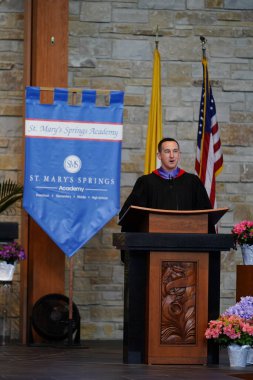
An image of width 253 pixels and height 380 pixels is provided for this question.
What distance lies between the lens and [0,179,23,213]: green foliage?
27.6 ft

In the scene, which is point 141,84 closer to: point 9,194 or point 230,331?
point 9,194

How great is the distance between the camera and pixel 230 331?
6.23 m

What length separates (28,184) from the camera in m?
8.13

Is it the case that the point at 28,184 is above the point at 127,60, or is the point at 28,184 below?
below

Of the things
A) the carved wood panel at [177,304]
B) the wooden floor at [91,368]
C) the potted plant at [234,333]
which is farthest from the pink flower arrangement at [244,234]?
the carved wood panel at [177,304]

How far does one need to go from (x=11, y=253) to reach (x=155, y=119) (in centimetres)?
170

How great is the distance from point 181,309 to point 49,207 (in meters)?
2.26

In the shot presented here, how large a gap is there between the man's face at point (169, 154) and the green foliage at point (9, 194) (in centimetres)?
209

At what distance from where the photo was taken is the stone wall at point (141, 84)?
30.0ft

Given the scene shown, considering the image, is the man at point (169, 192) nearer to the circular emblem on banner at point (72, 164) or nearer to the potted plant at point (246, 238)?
the potted plant at point (246, 238)

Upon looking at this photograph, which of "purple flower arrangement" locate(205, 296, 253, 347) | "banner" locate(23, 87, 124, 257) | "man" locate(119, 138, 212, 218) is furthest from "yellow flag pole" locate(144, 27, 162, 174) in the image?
"purple flower arrangement" locate(205, 296, 253, 347)

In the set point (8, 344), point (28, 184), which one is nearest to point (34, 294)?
point (8, 344)

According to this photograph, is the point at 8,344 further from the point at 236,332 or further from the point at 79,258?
the point at 236,332

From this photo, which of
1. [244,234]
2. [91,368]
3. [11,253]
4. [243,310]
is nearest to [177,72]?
[244,234]
